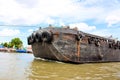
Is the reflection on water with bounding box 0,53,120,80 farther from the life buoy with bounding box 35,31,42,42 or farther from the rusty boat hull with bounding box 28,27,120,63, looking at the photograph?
the life buoy with bounding box 35,31,42,42

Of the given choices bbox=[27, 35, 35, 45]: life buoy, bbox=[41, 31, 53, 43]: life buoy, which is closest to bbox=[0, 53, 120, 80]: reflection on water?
bbox=[41, 31, 53, 43]: life buoy

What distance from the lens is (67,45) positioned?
1502 cm

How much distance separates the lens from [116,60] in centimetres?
2230

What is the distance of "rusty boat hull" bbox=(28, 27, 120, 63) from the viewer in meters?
14.9

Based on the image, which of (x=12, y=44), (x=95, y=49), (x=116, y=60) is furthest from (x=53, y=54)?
(x=12, y=44)

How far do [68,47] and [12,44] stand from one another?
5899 cm

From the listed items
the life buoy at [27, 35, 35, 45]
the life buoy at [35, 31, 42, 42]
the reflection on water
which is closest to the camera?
the reflection on water

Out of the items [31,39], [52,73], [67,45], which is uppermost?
[31,39]

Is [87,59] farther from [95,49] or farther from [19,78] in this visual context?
[19,78]

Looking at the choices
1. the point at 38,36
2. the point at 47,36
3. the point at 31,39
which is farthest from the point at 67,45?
the point at 31,39

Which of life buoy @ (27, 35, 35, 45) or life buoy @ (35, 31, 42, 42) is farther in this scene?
life buoy @ (27, 35, 35, 45)

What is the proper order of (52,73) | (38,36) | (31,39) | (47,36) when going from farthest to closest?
(31,39) → (38,36) → (47,36) → (52,73)

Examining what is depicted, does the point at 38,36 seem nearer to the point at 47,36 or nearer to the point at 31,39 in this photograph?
the point at 47,36

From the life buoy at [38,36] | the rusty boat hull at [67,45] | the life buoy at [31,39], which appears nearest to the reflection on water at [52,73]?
the rusty boat hull at [67,45]
